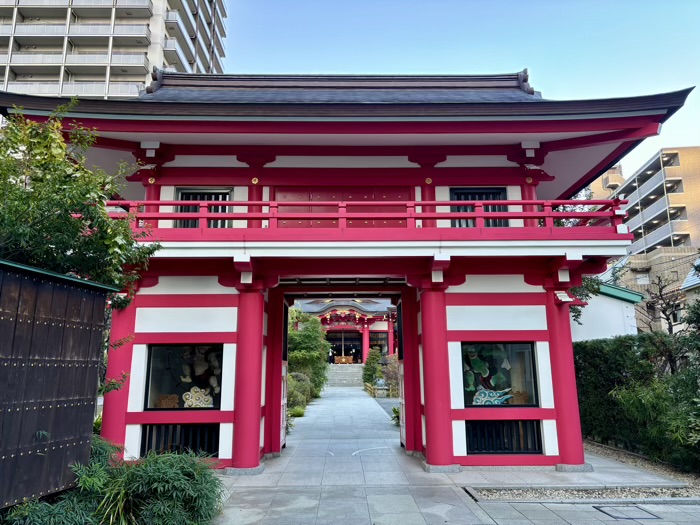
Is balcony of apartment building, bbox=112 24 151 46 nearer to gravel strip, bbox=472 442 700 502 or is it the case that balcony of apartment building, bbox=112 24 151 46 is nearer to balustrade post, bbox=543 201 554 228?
balustrade post, bbox=543 201 554 228

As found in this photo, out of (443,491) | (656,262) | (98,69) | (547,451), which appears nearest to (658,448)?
(547,451)

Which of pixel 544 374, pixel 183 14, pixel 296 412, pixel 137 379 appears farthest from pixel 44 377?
pixel 183 14

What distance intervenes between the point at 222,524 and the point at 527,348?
21.4 ft

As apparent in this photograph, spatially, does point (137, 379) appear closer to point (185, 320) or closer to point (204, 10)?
point (185, 320)

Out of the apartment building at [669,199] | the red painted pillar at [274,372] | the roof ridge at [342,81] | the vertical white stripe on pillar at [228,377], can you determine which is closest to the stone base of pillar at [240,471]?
the vertical white stripe on pillar at [228,377]

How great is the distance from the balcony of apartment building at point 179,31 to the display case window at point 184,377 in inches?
1515

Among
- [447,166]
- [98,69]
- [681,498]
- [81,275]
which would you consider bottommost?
[681,498]

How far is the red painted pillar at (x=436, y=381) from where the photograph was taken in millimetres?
8344

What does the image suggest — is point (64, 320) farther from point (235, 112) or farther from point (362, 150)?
point (362, 150)

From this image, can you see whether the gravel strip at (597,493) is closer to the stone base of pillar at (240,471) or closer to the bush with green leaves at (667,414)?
the bush with green leaves at (667,414)

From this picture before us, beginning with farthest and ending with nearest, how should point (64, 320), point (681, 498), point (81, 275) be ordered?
1. point (681, 498)
2. point (81, 275)
3. point (64, 320)

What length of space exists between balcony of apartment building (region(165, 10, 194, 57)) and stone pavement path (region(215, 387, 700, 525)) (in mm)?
39566

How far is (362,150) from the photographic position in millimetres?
9969

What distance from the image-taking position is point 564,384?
8602 millimetres
